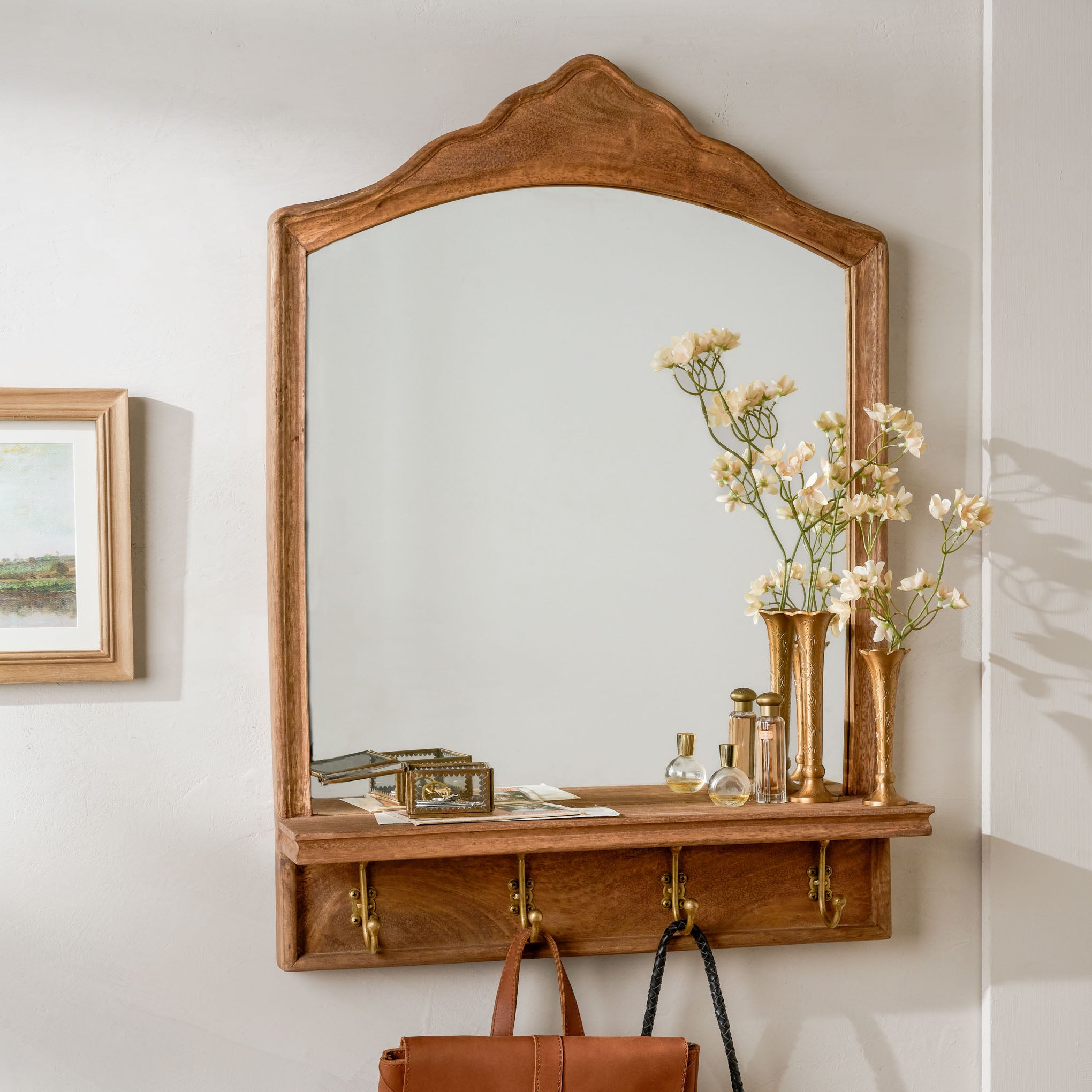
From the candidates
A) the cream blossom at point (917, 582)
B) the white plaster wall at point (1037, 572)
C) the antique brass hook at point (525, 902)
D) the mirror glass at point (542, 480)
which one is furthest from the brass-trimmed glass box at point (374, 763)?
the white plaster wall at point (1037, 572)

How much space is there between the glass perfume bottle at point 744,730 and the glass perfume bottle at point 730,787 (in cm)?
2

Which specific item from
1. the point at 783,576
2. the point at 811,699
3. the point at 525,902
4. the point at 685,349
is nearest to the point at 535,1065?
the point at 525,902

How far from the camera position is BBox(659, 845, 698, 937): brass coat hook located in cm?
137

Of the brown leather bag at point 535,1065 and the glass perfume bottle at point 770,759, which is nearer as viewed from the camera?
the brown leather bag at point 535,1065

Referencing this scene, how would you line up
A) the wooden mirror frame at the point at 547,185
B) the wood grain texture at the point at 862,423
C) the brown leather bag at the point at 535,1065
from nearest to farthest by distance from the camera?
the brown leather bag at the point at 535,1065 < the wooden mirror frame at the point at 547,185 < the wood grain texture at the point at 862,423

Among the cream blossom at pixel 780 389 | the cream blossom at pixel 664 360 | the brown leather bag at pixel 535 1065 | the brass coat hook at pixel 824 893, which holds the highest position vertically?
the cream blossom at pixel 664 360

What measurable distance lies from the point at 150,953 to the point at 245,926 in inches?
4.5

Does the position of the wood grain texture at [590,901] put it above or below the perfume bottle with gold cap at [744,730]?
below

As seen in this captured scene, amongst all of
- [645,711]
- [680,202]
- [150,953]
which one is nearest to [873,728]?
[645,711]

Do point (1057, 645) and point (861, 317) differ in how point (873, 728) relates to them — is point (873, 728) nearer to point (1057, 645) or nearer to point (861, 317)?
point (1057, 645)

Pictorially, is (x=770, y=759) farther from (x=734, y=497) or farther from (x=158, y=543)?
(x=158, y=543)

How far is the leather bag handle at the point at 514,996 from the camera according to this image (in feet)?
4.23

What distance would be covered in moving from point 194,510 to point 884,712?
885 mm

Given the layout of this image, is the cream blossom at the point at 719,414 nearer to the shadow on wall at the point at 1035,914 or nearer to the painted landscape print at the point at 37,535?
the shadow on wall at the point at 1035,914
